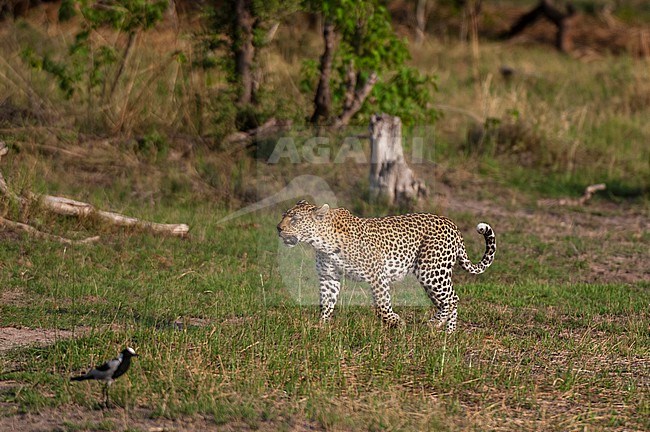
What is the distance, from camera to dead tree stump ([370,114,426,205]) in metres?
13.0

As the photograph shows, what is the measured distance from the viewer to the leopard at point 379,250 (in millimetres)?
7988

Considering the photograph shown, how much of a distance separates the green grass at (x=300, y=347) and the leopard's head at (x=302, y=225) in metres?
0.66

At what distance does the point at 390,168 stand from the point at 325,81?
2.01 meters

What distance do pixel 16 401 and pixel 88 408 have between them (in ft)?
1.52

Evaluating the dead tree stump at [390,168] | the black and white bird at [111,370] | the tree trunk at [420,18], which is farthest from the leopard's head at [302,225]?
the tree trunk at [420,18]

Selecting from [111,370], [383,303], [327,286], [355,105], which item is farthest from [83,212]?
[111,370]

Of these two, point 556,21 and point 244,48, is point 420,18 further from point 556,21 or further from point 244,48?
point 244,48

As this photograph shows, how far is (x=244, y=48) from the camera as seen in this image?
14242 millimetres

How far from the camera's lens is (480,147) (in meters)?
15.7

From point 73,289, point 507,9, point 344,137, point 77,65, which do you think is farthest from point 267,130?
point 507,9

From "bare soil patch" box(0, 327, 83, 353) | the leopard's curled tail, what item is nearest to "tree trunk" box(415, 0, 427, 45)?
the leopard's curled tail

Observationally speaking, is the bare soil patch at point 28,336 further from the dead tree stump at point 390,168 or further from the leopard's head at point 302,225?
the dead tree stump at point 390,168

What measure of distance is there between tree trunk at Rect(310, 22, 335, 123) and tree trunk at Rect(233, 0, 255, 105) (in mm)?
919

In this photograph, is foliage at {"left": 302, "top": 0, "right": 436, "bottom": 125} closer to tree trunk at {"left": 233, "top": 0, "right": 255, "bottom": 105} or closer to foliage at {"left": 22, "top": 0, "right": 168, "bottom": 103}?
tree trunk at {"left": 233, "top": 0, "right": 255, "bottom": 105}
